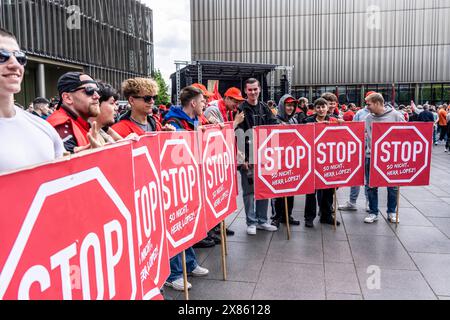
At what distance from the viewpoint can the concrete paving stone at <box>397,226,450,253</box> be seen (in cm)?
494

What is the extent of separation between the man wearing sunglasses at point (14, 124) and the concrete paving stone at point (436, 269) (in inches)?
142

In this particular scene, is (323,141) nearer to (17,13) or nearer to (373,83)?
(17,13)

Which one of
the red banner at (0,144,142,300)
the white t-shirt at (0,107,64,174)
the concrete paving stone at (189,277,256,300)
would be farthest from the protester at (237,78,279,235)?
the white t-shirt at (0,107,64,174)

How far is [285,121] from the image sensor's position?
6957mm

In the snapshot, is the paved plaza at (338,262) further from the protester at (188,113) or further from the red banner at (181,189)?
the red banner at (181,189)

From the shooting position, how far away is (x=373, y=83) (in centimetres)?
3070

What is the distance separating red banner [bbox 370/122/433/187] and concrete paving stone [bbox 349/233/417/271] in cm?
99

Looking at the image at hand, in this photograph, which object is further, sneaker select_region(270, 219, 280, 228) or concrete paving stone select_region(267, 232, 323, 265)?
sneaker select_region(270, 219, 280, 228)

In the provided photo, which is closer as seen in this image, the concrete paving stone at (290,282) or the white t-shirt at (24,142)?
the white t-shirt at (24,142)

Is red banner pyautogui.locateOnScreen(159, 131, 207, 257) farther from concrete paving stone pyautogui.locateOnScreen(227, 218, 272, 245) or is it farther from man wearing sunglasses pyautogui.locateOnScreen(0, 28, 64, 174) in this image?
concrete paving stone pyautogui.locateOnScreen(227, 218, 272, 245)

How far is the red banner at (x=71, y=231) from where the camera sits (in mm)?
1325

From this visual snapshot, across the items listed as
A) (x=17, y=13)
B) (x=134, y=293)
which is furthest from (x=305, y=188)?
(x=17, y=13)

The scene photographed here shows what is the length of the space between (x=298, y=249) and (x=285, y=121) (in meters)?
2.64

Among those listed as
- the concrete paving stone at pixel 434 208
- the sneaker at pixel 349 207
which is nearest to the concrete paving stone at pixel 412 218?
the concrete paving stone at pixel 434 208
